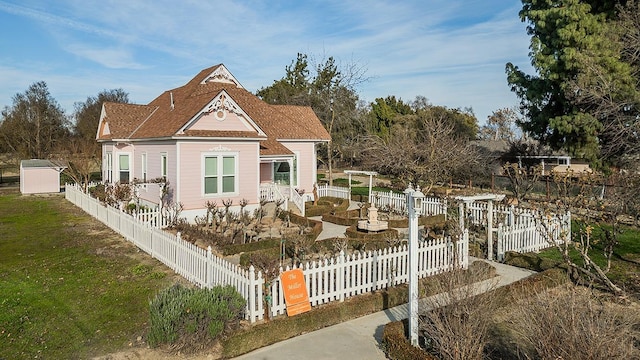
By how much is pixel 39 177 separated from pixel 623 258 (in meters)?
35.0

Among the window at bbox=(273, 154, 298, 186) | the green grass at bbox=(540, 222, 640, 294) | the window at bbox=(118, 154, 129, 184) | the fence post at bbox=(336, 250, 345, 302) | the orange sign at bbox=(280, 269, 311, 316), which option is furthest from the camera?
the window at bbox=(273, 154, 298, 186)

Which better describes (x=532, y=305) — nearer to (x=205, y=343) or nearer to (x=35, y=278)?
(x=205, y=343)

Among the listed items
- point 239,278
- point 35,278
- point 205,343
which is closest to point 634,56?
point 239,278

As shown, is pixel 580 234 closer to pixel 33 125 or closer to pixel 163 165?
pixel 163 165

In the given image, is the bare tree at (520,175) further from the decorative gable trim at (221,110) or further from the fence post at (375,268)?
the decorative gable trim at (221,110)

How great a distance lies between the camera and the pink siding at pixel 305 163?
2539 centimetres

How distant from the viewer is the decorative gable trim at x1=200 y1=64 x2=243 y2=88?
25727mm

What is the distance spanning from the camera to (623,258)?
44.0 ft

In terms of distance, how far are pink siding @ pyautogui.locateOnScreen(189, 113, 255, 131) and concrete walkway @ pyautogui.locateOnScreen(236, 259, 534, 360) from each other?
12296mm

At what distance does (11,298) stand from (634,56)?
942 inches

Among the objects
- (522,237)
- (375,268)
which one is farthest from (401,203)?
(375,268)

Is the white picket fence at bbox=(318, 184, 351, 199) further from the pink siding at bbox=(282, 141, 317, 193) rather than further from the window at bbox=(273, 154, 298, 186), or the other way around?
the window at bbox=(273, 154, 298, 186)

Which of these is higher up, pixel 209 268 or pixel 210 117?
pixel 210 117

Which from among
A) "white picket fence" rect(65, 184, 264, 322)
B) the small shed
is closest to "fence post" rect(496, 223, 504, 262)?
"white picket fence" rect(65, 184, 264, 322)
